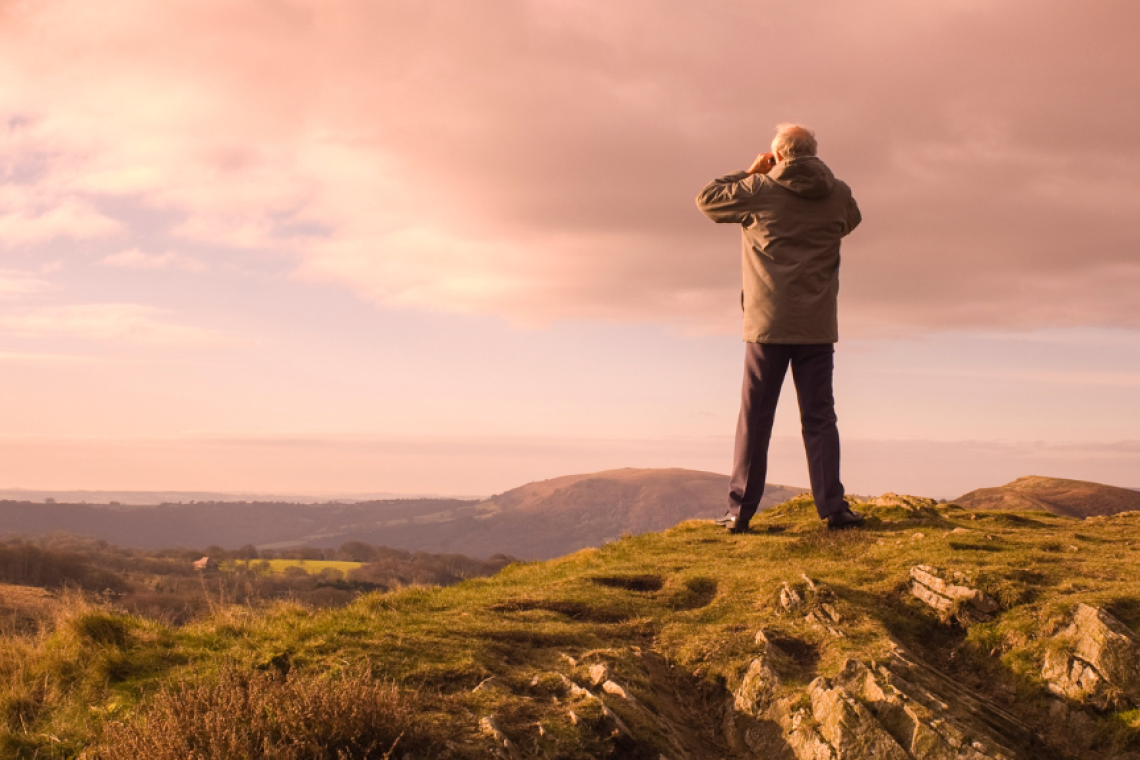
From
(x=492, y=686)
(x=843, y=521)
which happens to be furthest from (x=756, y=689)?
(x=843, y=521)

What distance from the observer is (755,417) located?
9633mm

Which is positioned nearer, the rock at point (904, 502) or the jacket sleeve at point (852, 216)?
the jacket sleeve at point (852, 216)

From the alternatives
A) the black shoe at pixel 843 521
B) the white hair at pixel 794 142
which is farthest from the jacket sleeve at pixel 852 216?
the black shoe at pixel 843 521

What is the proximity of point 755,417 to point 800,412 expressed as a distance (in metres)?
0.60

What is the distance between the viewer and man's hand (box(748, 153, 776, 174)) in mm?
9680

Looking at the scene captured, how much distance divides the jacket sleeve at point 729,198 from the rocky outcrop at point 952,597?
4.71 meters

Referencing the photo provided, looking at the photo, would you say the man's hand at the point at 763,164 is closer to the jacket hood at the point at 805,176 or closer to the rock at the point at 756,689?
the jacket hood at the point at 805,176

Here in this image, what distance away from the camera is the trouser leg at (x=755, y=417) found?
9.47 m

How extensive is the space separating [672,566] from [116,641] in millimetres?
5189

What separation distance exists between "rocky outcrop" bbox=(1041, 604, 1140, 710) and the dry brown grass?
4.07 meters

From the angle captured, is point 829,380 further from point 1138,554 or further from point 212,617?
point 212,617

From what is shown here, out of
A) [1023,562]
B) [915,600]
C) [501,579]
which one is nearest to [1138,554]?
[1023,562]

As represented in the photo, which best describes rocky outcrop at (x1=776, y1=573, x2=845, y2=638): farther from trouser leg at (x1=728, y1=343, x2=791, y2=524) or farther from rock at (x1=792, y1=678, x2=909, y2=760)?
trouser leg at (x1=728, y1=343, x2=791, y2=524)

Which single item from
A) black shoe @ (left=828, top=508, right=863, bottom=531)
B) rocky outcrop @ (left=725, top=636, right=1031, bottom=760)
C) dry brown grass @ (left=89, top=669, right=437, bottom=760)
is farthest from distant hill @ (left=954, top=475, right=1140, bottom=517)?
dry brown grass @ (left=89, top=669, right=437, bottom=760)
